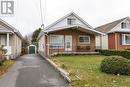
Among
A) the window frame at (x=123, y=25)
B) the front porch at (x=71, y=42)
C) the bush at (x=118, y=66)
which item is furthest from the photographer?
the window frame at (x=123, y=25)

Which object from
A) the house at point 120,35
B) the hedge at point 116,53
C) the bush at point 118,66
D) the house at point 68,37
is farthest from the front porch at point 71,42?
the bush at point 118,66

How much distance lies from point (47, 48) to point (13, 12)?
6490 mm

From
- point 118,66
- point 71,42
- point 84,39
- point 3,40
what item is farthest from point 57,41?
point 118,66

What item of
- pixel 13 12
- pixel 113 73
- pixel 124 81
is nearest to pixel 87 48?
pixel 13 12

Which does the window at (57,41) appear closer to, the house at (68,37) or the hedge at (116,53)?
the house at (68,37)

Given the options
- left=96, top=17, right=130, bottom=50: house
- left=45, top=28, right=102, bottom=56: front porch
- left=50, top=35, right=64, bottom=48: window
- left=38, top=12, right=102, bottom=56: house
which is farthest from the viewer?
left=96, top=17, right=130, bottom=50: house

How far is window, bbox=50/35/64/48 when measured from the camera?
31891 millimetres

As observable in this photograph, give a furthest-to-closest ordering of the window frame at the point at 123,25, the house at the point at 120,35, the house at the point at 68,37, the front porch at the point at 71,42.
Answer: the window frame at the point at 123,25 < the house at the point at 120,35 < the front porch at the point at 71,42 < the house at the point at 68,37

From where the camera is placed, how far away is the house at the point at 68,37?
1238 inches

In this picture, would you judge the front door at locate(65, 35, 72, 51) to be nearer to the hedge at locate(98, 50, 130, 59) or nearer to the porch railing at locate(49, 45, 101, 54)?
the porch railing at locate(49, 45, 101, 54)

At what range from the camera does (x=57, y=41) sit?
3231 centimetres

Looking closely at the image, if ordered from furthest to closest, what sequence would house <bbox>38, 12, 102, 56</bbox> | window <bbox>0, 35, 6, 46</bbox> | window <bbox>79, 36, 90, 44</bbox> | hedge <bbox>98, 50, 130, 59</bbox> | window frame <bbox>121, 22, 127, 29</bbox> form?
window frame <bbox>121, 22, 127, 29</bbox>
window <bbox>79, 36, 90, 44</bbox>
house <bbox>38, 12, 102, 56</bbox>
window <bbox>0, 35, 6, 46</bbox>
hedge <bbox>98, 50, 130, 59</bbox>

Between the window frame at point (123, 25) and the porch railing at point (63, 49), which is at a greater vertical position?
the window frame at point (123, 25)

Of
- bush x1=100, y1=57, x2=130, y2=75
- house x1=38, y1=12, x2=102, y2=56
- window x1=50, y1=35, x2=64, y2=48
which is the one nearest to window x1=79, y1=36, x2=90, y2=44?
house x1=38, y1=12, x2=102, y2=56
